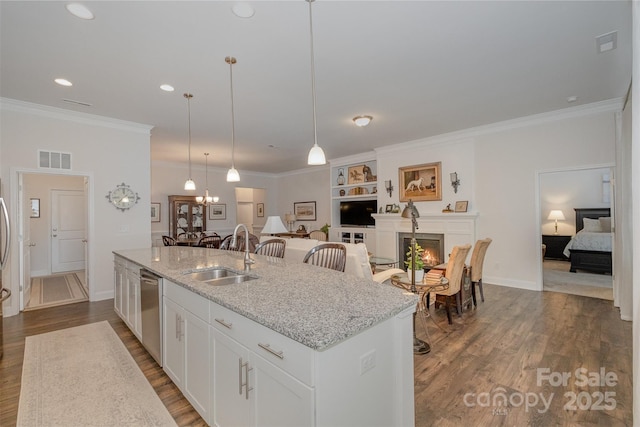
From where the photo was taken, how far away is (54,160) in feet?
13.9

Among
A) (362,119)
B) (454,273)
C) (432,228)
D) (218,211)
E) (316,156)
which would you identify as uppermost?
(362,119)

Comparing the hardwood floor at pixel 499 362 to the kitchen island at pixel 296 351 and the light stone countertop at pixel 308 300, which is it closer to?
the kitchen island at pixel 296 351

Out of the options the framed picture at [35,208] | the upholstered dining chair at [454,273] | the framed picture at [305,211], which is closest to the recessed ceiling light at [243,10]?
the upholstered dining chair at [454,273]

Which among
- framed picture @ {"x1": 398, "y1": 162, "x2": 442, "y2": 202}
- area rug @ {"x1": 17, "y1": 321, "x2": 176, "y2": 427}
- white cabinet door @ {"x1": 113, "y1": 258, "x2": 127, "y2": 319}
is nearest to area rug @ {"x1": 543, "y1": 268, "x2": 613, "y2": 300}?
framed picture @ {"x1": 398, "y1": 162, "x2": 442, "y2": 202}

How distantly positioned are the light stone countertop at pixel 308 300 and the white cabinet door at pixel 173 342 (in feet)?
0.80

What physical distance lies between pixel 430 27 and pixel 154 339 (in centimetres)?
358

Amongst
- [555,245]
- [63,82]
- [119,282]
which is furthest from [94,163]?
[555,245]

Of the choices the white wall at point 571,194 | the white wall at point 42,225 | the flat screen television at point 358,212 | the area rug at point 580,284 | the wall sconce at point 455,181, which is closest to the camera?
the area rug at point 580,284

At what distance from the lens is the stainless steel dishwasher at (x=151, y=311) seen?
95.2 inches

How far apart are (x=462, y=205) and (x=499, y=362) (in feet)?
11.6

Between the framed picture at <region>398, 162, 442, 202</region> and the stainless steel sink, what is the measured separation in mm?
4759

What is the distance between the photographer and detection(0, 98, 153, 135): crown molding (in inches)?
155

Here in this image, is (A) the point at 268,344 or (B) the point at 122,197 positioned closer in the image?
(A) the point at 268,344

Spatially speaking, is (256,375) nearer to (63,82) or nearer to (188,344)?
(188,344)
